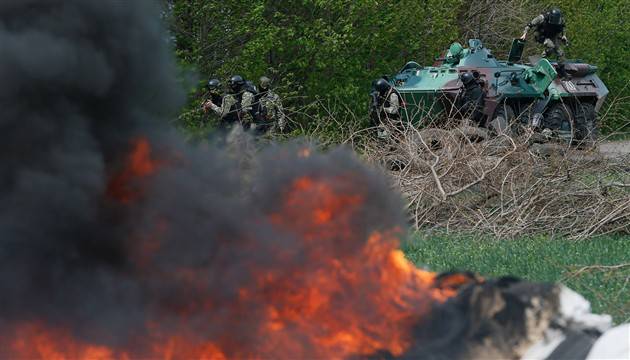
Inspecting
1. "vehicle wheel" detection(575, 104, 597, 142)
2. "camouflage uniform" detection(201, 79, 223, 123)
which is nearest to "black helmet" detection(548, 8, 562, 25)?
"vehicle wheel" detection(575, 104, 597, 142)

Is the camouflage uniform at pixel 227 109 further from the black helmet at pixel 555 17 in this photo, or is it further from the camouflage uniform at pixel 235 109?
the black helmet at pixel 555 17

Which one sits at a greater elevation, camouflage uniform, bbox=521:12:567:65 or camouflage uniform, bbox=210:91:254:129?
camouflage uniform, bbox=210:91:254:129

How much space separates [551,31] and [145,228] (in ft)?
58.2

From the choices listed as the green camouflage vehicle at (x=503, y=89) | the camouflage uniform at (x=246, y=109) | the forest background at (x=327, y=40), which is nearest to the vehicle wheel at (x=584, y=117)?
the green camouflage vehicle at (x=503, y=89)

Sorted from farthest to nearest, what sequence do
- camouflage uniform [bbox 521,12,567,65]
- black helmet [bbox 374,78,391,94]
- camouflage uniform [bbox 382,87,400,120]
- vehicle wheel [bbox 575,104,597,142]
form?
camouflage uniform [bbox 521,12,567,65], vehicle wheel [bbox 575,104,597,142], black helmet [bbox 374,78,391,94], camouflage uniform [bbox 382,87,400,120]

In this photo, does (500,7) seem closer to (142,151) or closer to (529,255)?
(529,255)

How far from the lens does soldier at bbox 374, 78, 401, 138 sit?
17.5 m

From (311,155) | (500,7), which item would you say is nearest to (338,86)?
(500,7)

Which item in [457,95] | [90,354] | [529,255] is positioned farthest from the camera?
[457,95]

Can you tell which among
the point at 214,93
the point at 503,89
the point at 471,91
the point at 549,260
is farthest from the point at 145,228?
Answer: the point at 503,89

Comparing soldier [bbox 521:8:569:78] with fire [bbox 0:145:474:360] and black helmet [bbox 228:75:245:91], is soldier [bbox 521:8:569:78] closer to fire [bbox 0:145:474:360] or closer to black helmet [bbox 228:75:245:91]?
black helmet [bbox 228:75:245:91]

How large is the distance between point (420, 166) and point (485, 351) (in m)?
6.83

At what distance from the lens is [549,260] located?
877 centimetres

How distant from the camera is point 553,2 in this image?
3092 cm
